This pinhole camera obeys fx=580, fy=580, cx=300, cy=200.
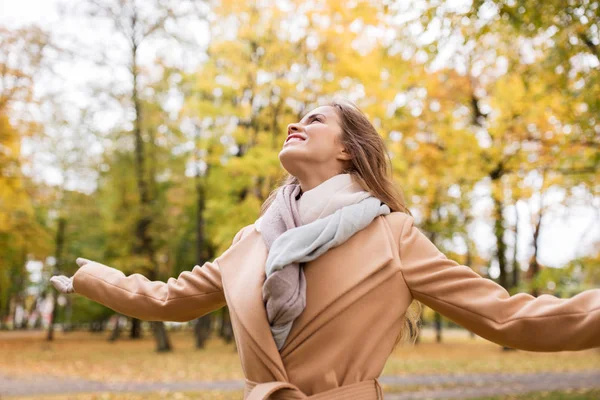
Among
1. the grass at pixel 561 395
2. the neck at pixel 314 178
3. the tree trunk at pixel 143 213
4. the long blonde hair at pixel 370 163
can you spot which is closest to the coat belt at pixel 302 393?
the long blonde hair at pixel 370 163

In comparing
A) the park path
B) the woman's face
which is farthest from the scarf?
the park path

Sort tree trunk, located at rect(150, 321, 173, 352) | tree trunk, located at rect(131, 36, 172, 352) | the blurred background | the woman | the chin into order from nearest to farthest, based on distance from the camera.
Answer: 1. the woman
2. the chin
3. the blurred background
4. tree trunk, located at rect(131, 36, 172, 352)
5. tree trunk, located at rect(150, 321, 173, 352)

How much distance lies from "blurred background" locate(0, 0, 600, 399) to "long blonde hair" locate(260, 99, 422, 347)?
3.43 metres

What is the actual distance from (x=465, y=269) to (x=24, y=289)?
143 ft

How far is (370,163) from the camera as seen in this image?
2.17 meters

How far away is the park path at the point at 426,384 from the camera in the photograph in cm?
990

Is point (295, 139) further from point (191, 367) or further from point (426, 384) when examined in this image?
point (191, 367)

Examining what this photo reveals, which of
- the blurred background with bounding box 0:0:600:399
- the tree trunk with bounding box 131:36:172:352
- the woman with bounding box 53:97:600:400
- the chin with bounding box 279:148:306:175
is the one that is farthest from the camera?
the tree trunk with bounding box 131:36:172:352

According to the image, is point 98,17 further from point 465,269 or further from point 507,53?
point 465,269

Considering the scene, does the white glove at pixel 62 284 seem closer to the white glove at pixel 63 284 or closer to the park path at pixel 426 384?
the white glove at pixel 63 284

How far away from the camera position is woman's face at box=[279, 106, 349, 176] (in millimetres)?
2074

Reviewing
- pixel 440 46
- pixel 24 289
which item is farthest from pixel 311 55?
pixel 24 289

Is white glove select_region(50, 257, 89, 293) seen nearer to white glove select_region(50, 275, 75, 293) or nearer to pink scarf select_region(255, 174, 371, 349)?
white glove select_region(50, 275, 75, 293)

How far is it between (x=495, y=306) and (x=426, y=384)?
990 cm
